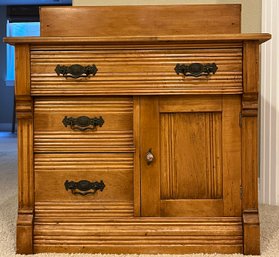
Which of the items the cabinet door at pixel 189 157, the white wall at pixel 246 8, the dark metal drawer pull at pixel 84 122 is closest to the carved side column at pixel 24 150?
the dark metal drawer pull at pixel 84 122

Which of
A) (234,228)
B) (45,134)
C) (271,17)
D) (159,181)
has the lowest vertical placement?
(234,228)

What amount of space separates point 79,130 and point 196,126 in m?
0.34

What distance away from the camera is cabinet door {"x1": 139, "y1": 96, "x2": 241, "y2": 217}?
1.35 metres

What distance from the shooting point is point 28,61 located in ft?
4.41

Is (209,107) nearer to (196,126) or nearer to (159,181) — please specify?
(196,126)

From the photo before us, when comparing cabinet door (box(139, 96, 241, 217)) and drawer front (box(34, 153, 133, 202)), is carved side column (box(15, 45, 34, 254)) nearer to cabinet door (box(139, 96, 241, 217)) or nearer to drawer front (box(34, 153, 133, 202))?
drawer front (box(34, 153, 133, 202))

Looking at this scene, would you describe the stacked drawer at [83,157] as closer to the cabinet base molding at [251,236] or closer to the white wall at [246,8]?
the cabinet base molding at [251,236]

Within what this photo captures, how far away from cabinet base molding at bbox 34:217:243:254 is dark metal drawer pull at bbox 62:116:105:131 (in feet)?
0.89

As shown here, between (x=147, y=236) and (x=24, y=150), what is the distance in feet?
1.41

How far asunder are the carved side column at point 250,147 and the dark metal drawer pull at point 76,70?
16.9 inches

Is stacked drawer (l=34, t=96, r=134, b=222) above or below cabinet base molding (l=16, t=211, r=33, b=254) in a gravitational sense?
above

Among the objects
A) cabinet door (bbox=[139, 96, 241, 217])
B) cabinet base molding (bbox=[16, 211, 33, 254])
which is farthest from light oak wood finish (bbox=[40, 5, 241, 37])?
cabinet base molding (bbox=[16, 211, 33, 254])

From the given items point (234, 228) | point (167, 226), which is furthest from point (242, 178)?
point (167, 226)

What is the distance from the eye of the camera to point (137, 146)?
1353mm
